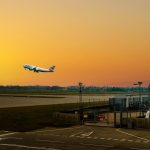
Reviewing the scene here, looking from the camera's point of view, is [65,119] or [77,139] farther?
[65,119]

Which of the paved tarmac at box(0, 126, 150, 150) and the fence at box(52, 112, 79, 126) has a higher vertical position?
the fence at box(52, 112, 79, 126)

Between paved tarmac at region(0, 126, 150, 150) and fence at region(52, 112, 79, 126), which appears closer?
paved tarmac at region(0, 126, 150, 150)

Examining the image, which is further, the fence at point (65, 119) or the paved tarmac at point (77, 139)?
the fence at point (65, 119)

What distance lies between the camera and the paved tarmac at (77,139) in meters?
37.6

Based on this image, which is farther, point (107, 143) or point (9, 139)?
point (9, 139)

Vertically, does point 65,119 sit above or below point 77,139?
above

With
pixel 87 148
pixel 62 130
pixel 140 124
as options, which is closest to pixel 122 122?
pixel 140 124

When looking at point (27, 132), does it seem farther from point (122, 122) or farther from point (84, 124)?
point (122, 122)

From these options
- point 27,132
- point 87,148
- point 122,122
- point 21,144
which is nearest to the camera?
point 87,148

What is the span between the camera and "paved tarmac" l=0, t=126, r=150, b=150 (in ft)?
123

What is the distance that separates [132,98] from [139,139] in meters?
61.1

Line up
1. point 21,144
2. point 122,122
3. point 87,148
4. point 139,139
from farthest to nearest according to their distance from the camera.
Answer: point 122,122
point 139,139
point 21,144
point 87,148

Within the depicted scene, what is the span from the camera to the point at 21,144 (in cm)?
3925

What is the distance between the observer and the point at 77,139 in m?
42.3
